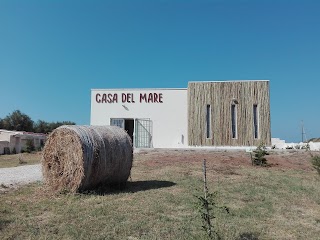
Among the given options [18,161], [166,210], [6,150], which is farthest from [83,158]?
[6,150]

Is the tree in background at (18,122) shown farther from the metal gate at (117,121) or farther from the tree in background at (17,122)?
the metal gate at (117,121)

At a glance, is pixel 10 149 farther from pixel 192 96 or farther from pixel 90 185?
pixel 90 185

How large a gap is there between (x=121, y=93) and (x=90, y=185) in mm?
17621

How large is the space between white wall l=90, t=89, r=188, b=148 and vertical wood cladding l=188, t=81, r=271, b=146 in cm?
78

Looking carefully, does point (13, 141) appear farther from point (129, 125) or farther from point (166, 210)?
point (166, 210)

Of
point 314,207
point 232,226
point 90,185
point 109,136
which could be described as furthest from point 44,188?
point 314,207

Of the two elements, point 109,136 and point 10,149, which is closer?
point 109,136

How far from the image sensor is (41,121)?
65.0m

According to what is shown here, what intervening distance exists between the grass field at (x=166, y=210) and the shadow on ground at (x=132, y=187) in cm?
3

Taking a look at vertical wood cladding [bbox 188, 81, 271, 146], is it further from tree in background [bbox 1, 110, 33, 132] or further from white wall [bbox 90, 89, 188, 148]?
tree in background [bbox 1, 110, 33, 132]

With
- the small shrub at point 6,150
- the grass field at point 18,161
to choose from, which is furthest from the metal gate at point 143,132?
the small shrub at point 6,150

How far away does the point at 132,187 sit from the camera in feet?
33.8

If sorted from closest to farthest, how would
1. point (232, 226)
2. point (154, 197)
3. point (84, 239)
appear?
point (84, 239), point (232, 226), point (154, 197)

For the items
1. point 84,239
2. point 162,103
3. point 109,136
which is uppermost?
point 162,103
